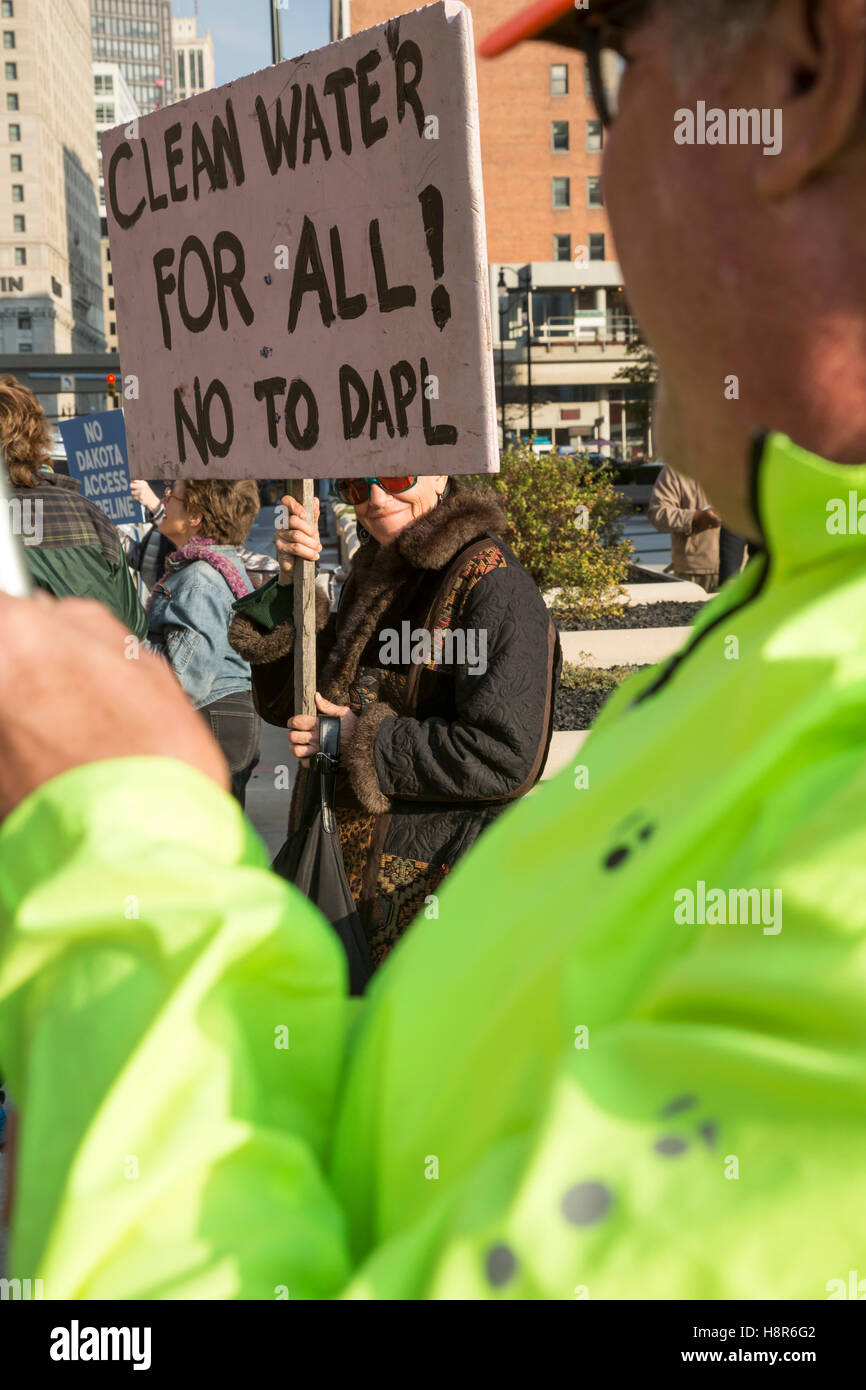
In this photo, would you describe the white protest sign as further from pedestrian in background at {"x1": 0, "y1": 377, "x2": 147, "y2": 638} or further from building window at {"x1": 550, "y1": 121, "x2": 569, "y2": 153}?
building window at {"x1": 550, "y1": 121, "x2": 569, "y2": 153}

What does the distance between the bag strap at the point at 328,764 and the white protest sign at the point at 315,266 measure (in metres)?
0.66

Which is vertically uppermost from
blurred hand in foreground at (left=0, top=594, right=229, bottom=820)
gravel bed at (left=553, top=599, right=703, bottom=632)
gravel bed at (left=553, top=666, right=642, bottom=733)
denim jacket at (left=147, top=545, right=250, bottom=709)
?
blurred hand in foreground at (left=0, top=594, right=229, bottom=820)

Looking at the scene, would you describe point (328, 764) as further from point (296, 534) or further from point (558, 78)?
point (558, 78)

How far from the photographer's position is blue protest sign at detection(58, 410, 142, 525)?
29.1ft

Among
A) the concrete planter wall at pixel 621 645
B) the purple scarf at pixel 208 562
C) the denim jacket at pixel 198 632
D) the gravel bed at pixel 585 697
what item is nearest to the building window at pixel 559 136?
the concrete planter wall at pixel 621 645

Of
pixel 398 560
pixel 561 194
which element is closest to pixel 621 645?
pixel 398 560

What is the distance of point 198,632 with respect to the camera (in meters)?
5.23

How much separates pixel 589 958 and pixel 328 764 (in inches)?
104

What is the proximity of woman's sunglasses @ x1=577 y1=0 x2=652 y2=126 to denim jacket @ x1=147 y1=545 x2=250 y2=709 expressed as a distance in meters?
4.31

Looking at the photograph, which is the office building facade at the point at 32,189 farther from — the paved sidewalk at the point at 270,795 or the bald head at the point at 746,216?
the bald head at the point at 746,216

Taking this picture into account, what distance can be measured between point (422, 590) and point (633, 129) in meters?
2.50

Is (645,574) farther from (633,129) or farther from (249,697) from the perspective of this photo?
(633,129)

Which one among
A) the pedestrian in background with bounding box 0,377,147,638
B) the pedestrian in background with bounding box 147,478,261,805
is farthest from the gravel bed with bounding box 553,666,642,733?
the pedestrian in background with bounding box 0,377,147,638

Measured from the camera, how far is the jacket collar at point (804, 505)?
78 cm
